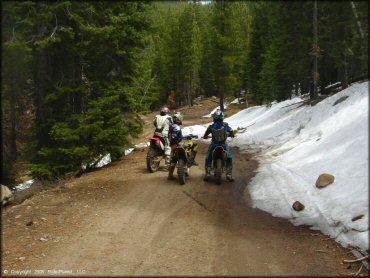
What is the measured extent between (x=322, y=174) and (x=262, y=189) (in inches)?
68.8

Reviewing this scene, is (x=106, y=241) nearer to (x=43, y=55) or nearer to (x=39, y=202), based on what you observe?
(x=39, y=202)

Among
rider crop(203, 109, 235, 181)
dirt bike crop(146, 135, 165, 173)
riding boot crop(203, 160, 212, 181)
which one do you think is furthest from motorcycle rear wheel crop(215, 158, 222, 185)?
dirt bike crop(146, 135, 165, 173)

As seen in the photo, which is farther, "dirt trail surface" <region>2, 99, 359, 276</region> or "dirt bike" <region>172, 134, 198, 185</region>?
"dirt bike" <region>172, 134, 198, 185</region>

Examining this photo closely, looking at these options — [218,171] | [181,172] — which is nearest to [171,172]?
[181,172]

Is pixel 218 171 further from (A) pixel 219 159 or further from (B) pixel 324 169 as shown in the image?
(B) pixel 324 169

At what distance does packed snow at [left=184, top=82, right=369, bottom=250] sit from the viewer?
24.0 feet

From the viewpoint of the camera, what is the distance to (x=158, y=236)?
24.7 feet

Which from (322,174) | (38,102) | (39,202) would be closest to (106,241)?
(39,202)

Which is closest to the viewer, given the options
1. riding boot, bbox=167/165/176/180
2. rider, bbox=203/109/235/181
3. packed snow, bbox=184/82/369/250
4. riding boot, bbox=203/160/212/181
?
packed snow, bbox=184/82/369/250

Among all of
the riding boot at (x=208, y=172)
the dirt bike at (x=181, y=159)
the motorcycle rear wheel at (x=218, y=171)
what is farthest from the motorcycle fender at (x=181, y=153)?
the motorcycle rear wheel at (x=218, y=171)

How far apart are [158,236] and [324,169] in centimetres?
513

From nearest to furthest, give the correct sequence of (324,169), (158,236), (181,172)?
(158,236), (324,169), (181,172)

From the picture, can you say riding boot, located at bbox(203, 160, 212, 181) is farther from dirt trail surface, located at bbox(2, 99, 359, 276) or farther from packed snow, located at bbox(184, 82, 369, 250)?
packed snow, located at bbox(184, 82, 369, 250)

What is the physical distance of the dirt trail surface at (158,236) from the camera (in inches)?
242
